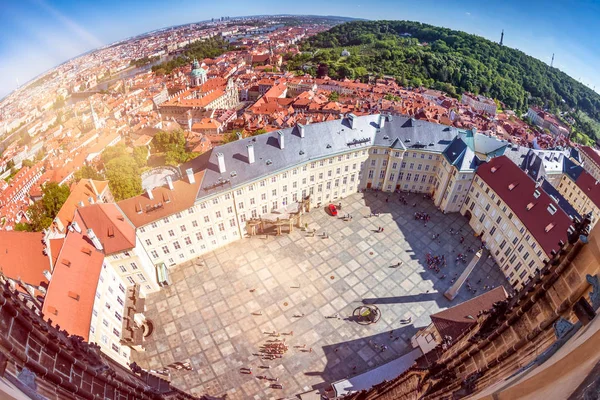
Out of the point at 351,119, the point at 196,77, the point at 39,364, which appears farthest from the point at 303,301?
Result: the point at 196,77

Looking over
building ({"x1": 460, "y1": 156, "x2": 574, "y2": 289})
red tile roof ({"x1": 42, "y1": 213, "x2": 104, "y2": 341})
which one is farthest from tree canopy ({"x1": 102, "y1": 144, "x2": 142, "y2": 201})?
building ({"x1": 460, "y1": 156, "x2": 574, "y2": 289})

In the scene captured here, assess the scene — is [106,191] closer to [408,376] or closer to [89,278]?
[89,278]

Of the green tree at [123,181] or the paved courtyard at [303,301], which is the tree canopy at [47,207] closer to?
the green tree at [123,181]

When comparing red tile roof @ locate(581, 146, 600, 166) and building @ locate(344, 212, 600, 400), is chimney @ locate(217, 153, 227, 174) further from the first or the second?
red tile roof @ locate(581, 146, 600, 166)

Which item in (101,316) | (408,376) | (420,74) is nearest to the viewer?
A: (408,376)

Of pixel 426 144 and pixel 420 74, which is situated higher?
pixel 420 74

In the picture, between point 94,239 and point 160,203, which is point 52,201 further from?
point 160,203

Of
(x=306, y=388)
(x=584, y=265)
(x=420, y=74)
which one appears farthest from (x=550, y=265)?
(x=420, y=74)
